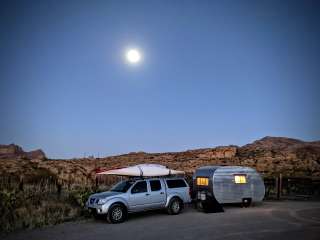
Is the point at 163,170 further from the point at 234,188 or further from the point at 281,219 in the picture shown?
the point at 281,219

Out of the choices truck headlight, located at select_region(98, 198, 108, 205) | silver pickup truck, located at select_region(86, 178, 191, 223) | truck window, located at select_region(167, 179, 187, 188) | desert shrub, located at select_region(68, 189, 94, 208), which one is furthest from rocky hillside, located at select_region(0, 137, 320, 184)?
truck headlight, located at select_region(98, 198, 108, 205)

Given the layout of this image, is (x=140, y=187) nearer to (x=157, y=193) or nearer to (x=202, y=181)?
(x=157, y=193)

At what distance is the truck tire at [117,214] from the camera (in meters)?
12.5

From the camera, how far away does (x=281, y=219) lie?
12750 millimetres

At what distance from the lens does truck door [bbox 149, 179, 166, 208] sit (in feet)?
46.4

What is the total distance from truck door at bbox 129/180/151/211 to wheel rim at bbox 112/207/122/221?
61cm

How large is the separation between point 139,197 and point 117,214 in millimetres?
1363

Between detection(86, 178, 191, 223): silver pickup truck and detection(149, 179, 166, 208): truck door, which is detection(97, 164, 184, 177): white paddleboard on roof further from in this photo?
detection(149, 179, 166, 208): truck door

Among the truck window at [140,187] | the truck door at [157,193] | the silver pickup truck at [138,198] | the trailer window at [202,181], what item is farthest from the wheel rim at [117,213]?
the trailer window at [202,181]

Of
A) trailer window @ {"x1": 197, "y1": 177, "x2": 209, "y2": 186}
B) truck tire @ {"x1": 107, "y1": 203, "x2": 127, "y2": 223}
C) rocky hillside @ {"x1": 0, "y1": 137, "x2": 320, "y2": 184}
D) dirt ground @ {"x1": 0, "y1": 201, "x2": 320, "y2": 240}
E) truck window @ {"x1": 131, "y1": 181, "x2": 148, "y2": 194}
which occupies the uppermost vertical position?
rocky hillside @ {"x1": 0, "y1": 137, "x2": 320, "y2": 184}

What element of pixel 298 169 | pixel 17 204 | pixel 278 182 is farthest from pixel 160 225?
pixel 298 169

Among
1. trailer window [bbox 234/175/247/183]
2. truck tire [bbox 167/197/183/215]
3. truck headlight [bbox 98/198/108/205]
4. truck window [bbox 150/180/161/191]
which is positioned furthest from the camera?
trailer window [bbox 234/175/247/183]

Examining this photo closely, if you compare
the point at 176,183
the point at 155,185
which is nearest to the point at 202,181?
the point at 176,183

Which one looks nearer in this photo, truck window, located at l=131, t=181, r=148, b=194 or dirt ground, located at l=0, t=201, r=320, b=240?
dirt ground, located at l=0, t=201, r=320, b=240
